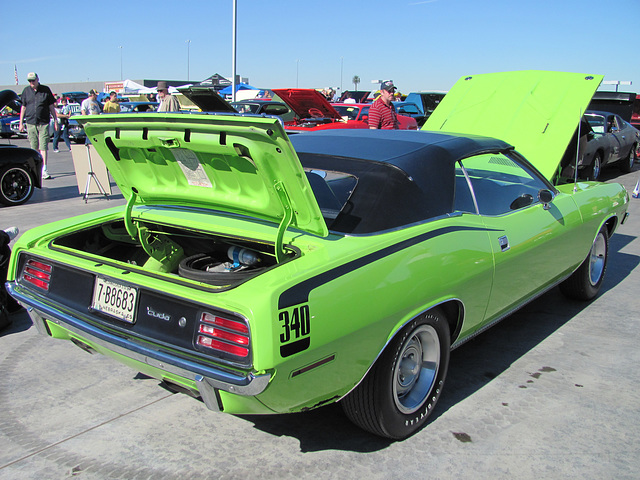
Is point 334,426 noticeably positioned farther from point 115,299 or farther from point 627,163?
point 627,163

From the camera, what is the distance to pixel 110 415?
2.88 m

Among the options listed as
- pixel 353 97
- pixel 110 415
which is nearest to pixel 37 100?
pixel 110 415

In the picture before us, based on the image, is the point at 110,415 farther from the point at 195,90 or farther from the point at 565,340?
the point at 195,90

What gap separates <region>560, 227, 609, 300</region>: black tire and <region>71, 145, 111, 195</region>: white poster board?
21.8 ft

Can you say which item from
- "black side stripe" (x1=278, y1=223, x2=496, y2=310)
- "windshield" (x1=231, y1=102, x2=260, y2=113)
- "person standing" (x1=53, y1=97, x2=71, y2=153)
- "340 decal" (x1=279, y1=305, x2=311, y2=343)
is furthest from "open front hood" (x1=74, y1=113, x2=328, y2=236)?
→ "person standing" (x1=53, y1=97, x2=71, y2=153)

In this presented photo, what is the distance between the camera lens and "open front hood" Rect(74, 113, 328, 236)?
2.34m

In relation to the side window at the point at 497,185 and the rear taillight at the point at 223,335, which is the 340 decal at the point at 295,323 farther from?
the side window at the point at 497,185

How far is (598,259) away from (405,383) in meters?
2.79

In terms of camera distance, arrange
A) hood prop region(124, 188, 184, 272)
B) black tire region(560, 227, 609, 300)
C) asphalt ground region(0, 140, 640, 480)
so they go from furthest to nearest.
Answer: black tire region(560, 227, 609, 300)
hood prop region(124, 188, 184, 272)
asphalt ground region(0, 140, 640, 480)

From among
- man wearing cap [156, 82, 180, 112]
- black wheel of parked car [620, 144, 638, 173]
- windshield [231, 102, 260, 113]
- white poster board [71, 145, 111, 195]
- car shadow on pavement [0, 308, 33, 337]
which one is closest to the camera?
car shadow on pavement [0, 308, 33, 337]

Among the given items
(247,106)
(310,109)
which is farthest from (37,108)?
(310,109)

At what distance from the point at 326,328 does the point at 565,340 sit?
2.45m

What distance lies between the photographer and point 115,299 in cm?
244

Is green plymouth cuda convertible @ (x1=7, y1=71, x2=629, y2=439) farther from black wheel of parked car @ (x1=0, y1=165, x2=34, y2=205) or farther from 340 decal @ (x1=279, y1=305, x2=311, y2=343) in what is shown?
black wheel of parked car @ (x1=0, y1=165, x2=34, y2=205)
